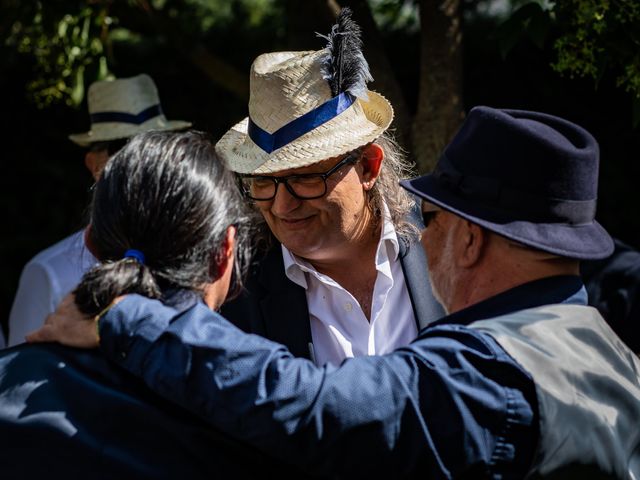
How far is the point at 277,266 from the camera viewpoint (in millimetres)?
2932

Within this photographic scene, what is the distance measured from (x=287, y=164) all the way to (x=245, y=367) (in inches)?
44.7

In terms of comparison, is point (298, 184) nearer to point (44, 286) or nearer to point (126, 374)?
point (126, 374)

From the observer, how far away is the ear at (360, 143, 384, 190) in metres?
2.97

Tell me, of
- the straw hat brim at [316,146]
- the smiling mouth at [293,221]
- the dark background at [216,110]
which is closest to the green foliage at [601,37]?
the straw hat brim at [316,146]

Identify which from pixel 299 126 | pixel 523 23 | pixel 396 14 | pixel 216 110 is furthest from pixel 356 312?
pixel 216 110

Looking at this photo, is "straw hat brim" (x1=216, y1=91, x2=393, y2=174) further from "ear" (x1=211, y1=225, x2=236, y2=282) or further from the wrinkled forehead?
"ear" (x1=211, y1=225, x2=236, y2=282)

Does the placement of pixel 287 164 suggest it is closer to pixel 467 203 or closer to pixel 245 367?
pixel 467 203

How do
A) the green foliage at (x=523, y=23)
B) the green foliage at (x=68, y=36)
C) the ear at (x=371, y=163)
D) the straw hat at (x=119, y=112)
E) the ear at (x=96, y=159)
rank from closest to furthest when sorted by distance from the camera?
the ear at (x=371, y=163), the green foliage at (x=523, y=23), the green foliage at (x=68, y=36), the ear at (x=96, y=159), the straw hat at (x=119, y=112)

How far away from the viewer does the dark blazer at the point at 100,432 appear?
5.71ft

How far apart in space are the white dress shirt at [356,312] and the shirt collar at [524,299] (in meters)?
0.86

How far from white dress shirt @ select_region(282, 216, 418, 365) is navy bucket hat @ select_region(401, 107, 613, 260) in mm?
896

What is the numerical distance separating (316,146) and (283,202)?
20cm

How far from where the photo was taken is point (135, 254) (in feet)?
5.87

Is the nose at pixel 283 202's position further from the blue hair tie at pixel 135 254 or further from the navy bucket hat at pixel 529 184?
the blue hair tie at pixel 135 254
